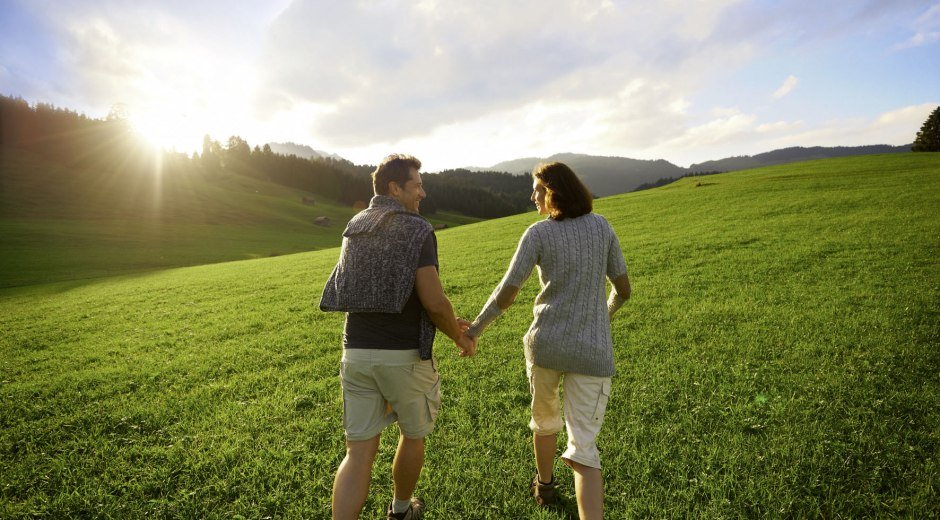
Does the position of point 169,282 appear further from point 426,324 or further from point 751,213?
point 751,213

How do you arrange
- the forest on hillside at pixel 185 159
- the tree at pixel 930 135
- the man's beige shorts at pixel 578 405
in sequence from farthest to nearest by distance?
the forest on hillside at pixel 185 159 → the tree at pixel 930 135 → the man's beige shorts at pixel 578 405

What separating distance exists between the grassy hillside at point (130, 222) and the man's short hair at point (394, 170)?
31789 millimetres

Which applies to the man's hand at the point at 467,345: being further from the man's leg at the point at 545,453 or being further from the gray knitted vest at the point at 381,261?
the man's leg at the point at 545,453

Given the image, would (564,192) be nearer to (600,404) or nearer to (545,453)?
(600,404)

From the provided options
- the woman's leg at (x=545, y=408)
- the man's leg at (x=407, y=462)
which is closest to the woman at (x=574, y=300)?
the woman's leg at (x=545, y=408)

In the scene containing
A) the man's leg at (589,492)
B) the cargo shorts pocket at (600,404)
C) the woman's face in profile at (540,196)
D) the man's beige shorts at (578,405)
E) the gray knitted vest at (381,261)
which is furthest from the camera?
the woman's face in profile at (540,196)

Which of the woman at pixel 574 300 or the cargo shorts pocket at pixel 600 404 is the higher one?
the woman at pixel 574 300

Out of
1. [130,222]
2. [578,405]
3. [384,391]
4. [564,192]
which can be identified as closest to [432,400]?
[384,391]

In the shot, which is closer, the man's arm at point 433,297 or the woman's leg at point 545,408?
the man's arm at point 433,297

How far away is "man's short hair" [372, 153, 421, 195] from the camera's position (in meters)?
3.40

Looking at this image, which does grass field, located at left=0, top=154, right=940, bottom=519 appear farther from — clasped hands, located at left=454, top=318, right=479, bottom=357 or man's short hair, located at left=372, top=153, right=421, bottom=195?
man's short hair, located at left=372, top=153, right=421, bottom=195

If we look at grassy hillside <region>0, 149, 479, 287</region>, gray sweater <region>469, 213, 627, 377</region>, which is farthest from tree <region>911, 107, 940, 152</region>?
gray sweater <region>469, 213, 627, 377</region>

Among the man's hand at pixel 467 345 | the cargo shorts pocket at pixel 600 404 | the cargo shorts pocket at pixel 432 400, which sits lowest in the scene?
the cargo shorts pocket at pixel 600 404

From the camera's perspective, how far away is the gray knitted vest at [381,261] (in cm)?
321
